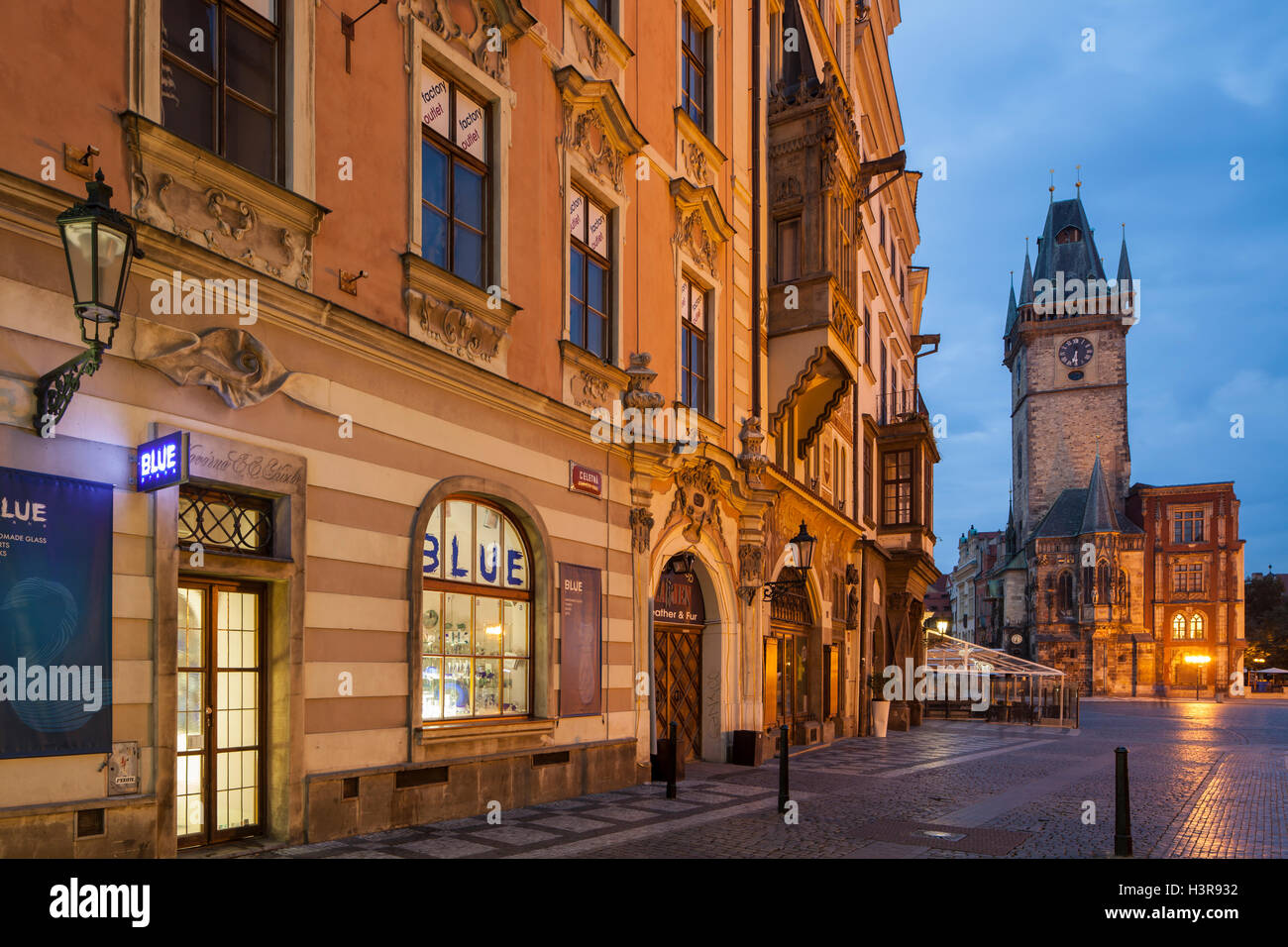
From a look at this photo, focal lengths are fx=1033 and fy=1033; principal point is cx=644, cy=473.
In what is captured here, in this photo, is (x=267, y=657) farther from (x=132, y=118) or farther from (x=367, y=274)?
(x=132, y=118)

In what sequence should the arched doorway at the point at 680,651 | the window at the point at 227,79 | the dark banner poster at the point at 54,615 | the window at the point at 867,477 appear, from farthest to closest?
the window at the point at 867,477, the arched doorway at the point at 680,651, the window at the point at 227,79, the dark banner poster at the point at 54,615

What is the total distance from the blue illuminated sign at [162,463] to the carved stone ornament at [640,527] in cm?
804

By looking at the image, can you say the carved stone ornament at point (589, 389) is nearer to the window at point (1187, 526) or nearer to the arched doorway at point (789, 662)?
the arched doorway at point (789, 662)

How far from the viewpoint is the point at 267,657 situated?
28.9ft

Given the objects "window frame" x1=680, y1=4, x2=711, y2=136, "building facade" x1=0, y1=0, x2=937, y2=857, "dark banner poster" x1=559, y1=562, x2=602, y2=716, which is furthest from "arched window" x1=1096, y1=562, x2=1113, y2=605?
"dark banner poster" x1=559, y1=562, x2=602, y2=716

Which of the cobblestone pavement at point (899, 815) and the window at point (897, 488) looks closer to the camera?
the cobblestone pavement at point (899, 815)

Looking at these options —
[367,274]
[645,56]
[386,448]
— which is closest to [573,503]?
[386,448]

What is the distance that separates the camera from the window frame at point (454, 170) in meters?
10.7

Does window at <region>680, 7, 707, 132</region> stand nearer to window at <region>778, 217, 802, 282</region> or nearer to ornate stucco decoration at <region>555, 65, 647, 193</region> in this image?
ornate stucco decoration at <region>555, 65, 647, 193</region>

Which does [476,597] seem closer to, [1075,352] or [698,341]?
[698,341]

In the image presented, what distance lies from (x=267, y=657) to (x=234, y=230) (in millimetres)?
3557

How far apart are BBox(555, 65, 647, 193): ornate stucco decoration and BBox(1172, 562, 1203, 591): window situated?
85.8 meters

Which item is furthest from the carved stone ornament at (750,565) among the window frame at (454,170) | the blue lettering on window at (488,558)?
the window frame at (454,170)

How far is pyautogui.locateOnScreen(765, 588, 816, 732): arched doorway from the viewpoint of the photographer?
2030 centimetres
